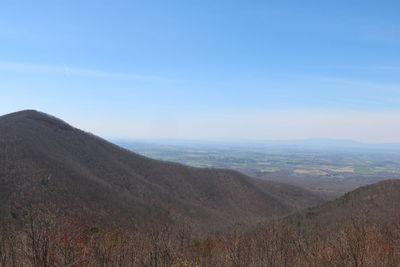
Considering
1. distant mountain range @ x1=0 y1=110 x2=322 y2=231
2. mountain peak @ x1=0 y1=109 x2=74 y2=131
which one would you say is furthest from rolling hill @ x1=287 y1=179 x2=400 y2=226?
mountain peak @ x1=0 y1=109 x2=74 y2=131

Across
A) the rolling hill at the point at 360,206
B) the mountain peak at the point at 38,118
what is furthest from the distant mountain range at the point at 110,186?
the rolling hill at the point at 360,206

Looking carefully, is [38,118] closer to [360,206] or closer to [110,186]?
[110,186]

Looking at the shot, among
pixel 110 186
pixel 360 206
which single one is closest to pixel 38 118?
pixel 110 186

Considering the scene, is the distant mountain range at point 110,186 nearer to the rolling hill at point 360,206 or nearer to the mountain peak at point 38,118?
the mountain peak at point 38,118

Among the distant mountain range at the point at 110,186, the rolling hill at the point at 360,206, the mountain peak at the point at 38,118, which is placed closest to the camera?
the rolling hill at the point at 360,206

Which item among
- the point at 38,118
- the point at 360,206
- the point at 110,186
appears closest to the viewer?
the point at 360,206

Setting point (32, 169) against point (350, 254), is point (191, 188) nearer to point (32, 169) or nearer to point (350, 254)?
point (32, 169)

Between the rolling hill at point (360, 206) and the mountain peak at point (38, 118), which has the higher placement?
the mountain peak at point (38, 118)

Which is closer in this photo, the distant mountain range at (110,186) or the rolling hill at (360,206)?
the rolling hill at (360,206)
